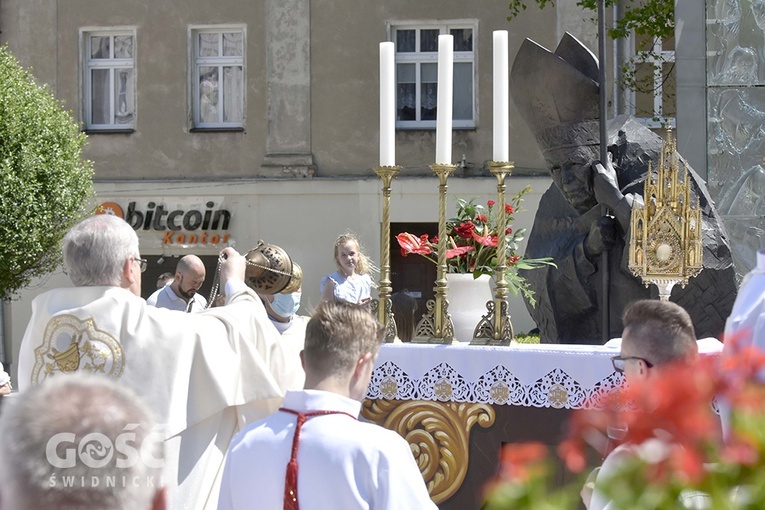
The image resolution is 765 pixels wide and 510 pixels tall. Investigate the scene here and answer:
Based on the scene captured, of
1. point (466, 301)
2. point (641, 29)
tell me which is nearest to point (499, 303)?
point (466, 301)

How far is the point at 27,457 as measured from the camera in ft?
5.16

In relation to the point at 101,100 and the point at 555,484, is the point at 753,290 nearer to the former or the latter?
the point at 555,484

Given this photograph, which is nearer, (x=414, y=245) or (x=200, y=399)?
(x=200, y=399)

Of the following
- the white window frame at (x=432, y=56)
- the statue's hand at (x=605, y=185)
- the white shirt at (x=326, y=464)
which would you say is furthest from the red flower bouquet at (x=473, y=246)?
the white window frame at (x=432, y=56)

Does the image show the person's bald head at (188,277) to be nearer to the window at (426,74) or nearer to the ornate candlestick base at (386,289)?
the ornate candlestick base at (386,289)

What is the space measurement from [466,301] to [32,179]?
43.3 feet

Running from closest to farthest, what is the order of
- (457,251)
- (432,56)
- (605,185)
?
1. (457,251)
2. (605,185)
3. (432,56)

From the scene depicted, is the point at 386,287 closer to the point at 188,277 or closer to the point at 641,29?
the point at 188,277

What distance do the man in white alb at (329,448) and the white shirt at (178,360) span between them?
3.00 feet

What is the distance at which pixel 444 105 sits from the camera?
4516 mm

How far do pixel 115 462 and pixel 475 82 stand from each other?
1700 centimetres

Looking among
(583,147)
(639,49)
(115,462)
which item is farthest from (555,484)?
(639,49)

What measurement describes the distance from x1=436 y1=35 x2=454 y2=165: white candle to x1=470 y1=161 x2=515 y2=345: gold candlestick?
7.5 inches

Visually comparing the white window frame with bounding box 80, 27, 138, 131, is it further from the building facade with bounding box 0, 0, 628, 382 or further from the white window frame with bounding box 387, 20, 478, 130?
the white window frame with bounding box 387, 20, 478, 130
